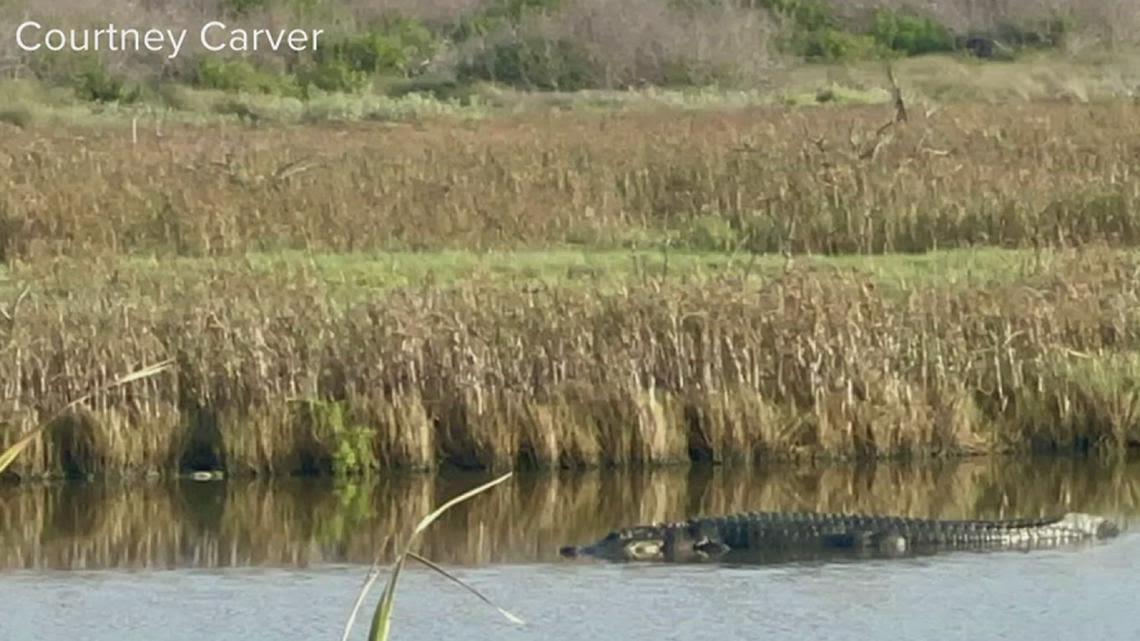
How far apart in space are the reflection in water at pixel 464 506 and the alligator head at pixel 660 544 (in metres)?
0.24

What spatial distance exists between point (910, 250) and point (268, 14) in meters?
33.3

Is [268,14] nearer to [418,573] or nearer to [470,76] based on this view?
[470,76]

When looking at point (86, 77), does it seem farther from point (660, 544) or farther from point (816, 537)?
point (816, 537)

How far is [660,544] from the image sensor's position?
1118cm

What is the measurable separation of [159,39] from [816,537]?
35767mm

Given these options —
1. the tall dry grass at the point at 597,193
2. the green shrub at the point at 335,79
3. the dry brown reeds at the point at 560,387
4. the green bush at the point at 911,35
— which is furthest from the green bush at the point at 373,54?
the dry brown reeds at the point at 560,387

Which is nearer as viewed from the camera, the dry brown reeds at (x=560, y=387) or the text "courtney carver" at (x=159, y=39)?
the dry brown reeds at (x=560, y=387)

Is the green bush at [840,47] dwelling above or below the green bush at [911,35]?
below

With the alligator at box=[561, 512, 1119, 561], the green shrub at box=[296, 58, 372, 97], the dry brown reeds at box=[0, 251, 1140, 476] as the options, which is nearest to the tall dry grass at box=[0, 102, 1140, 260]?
the dry brown reeds at box=[0, 251, 1140, 476]

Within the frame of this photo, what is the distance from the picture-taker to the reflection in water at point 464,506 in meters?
11.7

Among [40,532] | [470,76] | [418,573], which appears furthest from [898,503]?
[470,76]

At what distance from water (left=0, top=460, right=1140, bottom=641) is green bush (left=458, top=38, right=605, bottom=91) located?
29.3 metres

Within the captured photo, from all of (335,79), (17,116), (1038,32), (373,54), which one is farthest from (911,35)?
(17,116)

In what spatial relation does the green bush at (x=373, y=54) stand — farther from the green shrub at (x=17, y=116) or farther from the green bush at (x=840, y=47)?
the green shrub at (x=17, y=116)
